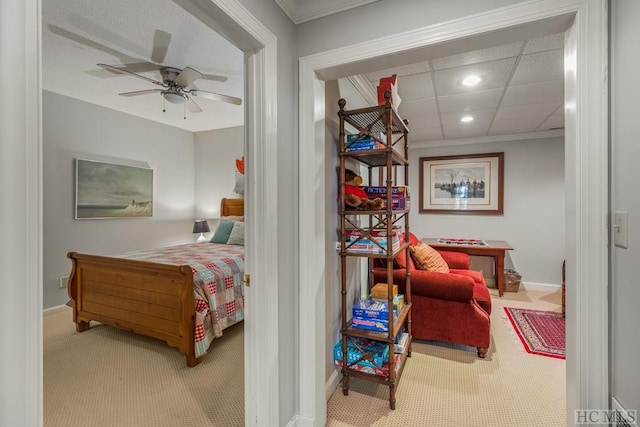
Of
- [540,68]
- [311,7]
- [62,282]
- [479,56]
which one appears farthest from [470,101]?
[62,282]

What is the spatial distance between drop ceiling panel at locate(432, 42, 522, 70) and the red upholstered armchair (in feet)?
5.19

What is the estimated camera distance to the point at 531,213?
14.5 ft

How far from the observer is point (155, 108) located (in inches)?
163

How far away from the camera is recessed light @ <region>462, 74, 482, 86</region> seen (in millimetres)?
2496

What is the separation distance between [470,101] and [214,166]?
4.12 m

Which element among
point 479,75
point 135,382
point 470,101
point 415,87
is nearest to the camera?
point 135,382

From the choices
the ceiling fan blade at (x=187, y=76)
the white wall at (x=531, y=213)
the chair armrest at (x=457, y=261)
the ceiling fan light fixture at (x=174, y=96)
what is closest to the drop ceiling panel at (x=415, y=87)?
the ceiling fan blade at (x=187, y=76)

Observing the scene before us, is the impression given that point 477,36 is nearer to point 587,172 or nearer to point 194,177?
point 587,172

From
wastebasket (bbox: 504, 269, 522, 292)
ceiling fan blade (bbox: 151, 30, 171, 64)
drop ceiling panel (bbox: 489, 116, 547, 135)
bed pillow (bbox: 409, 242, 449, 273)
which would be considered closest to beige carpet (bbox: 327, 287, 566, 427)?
bed pillow (bbox: 409, 242, 449, 273)

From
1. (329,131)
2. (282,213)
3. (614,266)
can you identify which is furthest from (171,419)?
(614,266)

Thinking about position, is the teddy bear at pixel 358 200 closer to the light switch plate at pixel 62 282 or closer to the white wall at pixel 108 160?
the white wall at pixel 108 160

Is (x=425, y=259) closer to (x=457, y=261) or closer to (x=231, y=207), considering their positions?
(x=457, y=261)

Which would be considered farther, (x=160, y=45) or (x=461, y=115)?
(x=461, y=115)

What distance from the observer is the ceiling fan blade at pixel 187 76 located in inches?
98.0
